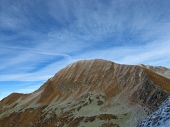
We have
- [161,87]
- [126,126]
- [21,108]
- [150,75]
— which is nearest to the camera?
[126,126]

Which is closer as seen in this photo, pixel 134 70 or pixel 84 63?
pixel 134 70

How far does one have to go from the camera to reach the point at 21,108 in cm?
9694

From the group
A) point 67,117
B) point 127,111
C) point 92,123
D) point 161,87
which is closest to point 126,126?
point 127,111

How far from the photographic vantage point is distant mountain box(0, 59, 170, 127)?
56219mm

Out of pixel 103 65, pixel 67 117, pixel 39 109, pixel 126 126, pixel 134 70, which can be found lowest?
pixel 126 126

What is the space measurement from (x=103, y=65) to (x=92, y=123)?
1867 inches

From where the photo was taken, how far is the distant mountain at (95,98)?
5622 cm

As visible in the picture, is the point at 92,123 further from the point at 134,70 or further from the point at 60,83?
the point at 60,83

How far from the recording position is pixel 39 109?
283 feet

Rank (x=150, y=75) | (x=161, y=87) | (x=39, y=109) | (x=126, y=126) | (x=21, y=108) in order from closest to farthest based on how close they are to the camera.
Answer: (x=126, y=126) → (x=161, y=87) → (x=150, y=75) → (x=39, y=109) → (x=21, y=108)

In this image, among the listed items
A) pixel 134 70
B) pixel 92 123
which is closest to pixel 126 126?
pixel 92 123

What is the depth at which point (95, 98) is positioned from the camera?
76.4m

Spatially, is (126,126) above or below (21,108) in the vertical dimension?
below

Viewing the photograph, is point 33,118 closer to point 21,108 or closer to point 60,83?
point 21,108
